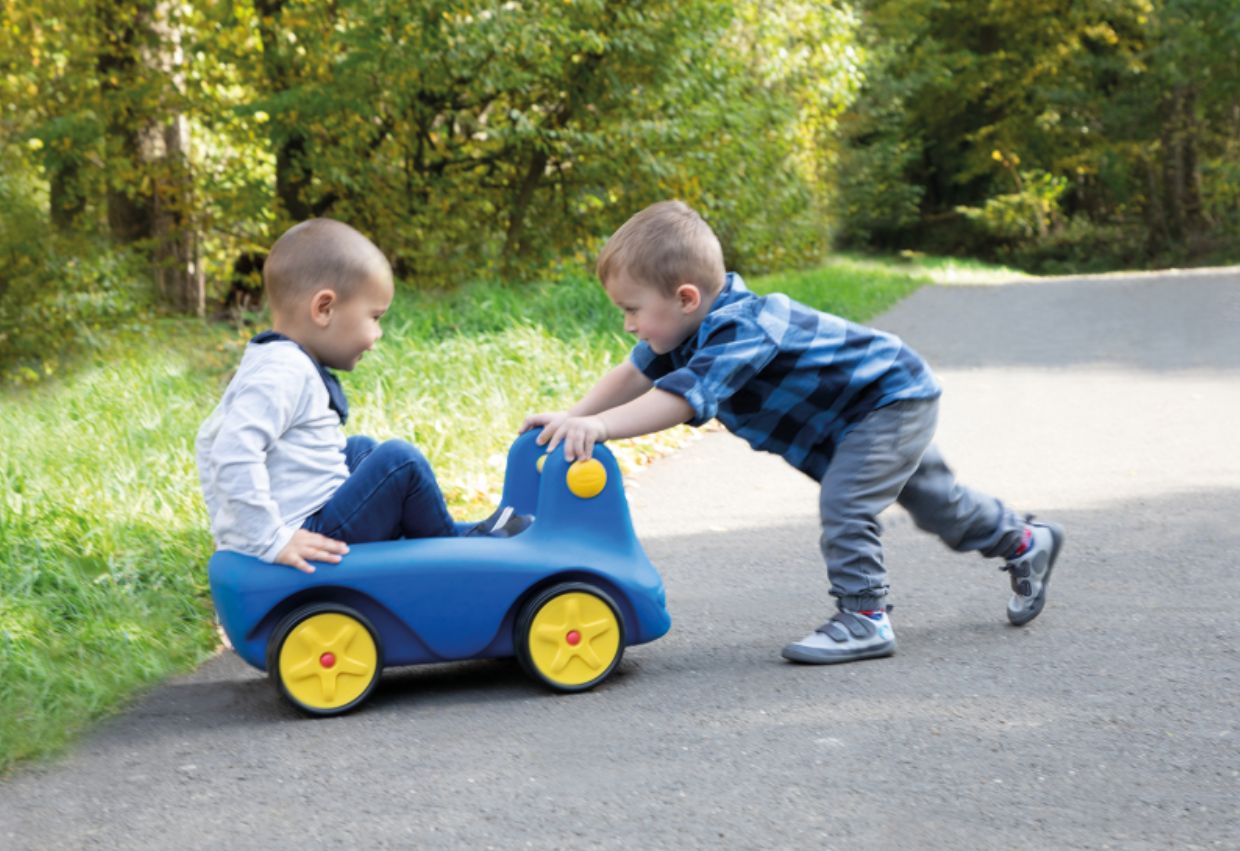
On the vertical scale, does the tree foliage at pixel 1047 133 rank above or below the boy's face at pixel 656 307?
above

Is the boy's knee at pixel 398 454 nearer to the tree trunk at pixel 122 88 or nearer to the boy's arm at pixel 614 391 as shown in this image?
the boy's arm at pixel 614 391

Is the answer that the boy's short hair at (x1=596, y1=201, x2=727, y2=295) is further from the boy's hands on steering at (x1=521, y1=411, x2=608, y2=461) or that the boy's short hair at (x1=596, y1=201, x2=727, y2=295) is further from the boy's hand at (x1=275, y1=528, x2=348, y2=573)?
the boy's hand at (x1=275, y1=528, x2=348, y2=573)

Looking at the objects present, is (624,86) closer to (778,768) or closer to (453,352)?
(453,352)

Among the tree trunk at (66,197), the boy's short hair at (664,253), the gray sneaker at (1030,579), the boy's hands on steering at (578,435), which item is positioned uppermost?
the tree trunk at (66,197)

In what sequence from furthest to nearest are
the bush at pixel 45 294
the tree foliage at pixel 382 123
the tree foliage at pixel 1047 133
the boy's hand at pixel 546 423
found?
the tree foliage at pixel 1047 133 → the tree foliage at pixel 382 123 → the bush at pixel 45 294 → the boy's hand at pixel 546 423

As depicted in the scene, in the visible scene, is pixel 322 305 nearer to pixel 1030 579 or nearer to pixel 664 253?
pixel 664 253

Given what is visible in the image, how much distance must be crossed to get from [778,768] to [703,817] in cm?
30

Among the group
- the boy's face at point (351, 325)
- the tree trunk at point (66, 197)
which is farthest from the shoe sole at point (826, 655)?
the tree trunk at point (66, 197)

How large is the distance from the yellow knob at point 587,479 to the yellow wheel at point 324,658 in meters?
0.57

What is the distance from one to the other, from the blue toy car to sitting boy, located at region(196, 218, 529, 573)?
82mm

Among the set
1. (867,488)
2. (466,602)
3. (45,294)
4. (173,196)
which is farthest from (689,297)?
(173,196)

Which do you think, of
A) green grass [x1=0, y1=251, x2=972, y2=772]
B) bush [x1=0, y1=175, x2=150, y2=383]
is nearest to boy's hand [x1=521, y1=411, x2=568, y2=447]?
green grass [x1=0, y1=251, x2=972, y2=772]

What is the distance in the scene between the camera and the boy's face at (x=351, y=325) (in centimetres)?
344

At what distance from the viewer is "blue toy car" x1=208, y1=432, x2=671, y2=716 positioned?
3285mm
